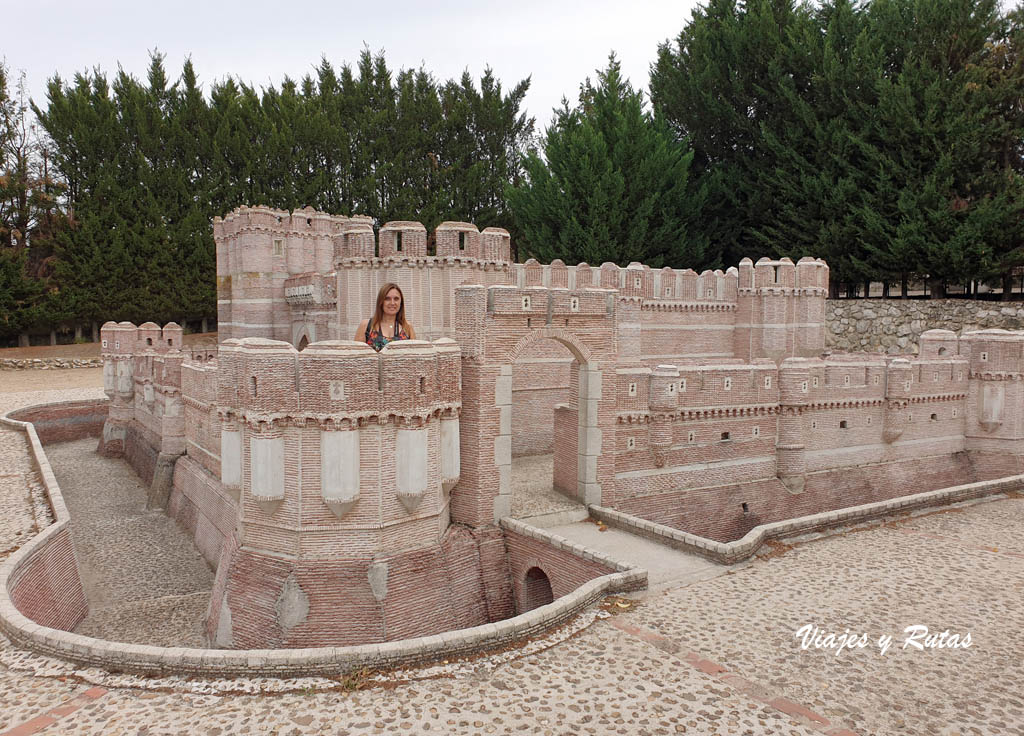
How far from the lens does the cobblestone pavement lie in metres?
8.46

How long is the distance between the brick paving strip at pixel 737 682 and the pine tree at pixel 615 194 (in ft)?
86.9

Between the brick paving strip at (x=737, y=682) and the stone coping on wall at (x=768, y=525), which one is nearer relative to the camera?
the brick paving strip at (x=737, y=682)

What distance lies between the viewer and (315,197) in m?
47.2

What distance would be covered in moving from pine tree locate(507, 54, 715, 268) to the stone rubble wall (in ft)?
25.3

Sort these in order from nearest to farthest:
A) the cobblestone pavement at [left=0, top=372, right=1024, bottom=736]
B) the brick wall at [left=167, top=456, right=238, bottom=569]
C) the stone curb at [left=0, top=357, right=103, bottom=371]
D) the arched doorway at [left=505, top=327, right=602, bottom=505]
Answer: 1. the cobblestone pavement at [left=0, top=372, right=1024, bottom=736]
2. the arched doorway at [left=505, top=327, right=602, bottom=505]
3. the brick wall at [left=167, top=456, right=238, bottom=569]
4. the stone curb at [left=0, top=357, right=103, bottom=371]

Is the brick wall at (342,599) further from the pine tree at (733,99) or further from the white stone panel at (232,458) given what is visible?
the pine tree at (733,99)

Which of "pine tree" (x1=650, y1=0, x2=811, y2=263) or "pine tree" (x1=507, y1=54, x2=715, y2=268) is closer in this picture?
"pine tree" (x1=507, y1=54, x2=715, y2=268)

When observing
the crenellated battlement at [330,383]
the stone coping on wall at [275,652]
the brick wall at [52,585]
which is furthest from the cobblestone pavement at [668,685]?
the crenellated battlement at [330,383]

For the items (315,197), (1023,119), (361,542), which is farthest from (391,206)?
(361,542)

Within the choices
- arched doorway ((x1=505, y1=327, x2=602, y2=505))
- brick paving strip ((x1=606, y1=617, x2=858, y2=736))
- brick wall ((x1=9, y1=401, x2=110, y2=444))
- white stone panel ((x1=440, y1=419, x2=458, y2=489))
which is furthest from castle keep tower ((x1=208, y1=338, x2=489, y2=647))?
brick wall ((x1=9, y1=401, x2=110, y2=444))

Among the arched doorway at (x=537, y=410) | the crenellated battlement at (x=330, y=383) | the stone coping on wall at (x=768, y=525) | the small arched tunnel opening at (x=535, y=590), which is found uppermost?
the crenellated battlement at (x=330, y=383)

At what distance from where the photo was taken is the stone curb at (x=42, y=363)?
40562 mm

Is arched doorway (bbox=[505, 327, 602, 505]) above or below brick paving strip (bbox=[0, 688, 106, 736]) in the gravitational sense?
above

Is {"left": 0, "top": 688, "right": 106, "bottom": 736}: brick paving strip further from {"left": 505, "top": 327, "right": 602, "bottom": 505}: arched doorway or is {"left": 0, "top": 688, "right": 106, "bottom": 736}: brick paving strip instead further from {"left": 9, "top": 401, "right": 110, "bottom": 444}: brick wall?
{"left": 9, "top": 401, "right": 110, "bottom": 444}: brick wall
